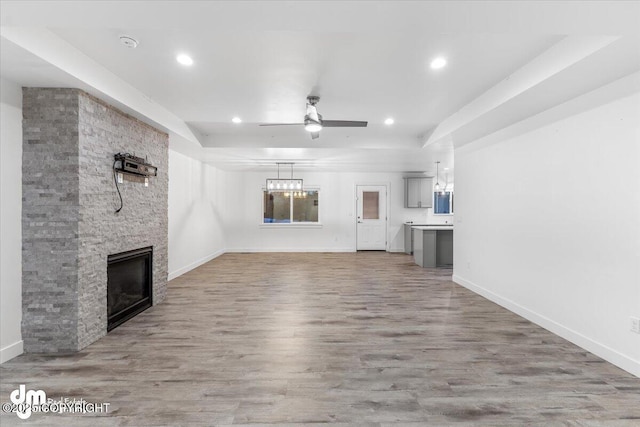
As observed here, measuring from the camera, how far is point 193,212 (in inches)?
257

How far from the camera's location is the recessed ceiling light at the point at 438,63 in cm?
261

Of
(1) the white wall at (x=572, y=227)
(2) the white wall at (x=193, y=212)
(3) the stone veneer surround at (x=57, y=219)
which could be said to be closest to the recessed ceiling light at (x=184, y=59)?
(3) the stone veneer surround at (x=57, y=219)

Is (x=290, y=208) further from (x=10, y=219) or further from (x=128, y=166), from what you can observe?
(x=10, y=219)

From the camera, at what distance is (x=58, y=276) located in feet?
9.12

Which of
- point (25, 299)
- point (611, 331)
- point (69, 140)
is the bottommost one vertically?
point (611, 331)

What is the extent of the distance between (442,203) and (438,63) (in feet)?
25.7

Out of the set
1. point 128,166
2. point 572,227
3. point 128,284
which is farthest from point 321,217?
point 572,227

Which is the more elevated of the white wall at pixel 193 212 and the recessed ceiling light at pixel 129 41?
the recessed ceiling light at pixel 129 41

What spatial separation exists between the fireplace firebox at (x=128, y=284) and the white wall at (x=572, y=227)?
495 centimetres

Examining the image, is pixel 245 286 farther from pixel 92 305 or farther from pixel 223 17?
pixel 223 17

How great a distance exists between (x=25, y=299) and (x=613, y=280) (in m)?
5.41

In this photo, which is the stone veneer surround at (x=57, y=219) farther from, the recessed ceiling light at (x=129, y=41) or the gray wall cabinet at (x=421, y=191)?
the gray wall cabinet at (x=421, y=191)

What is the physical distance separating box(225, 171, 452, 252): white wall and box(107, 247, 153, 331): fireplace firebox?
16.8 feet

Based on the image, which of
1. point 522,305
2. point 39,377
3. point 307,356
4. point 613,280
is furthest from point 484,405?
point 39,377
